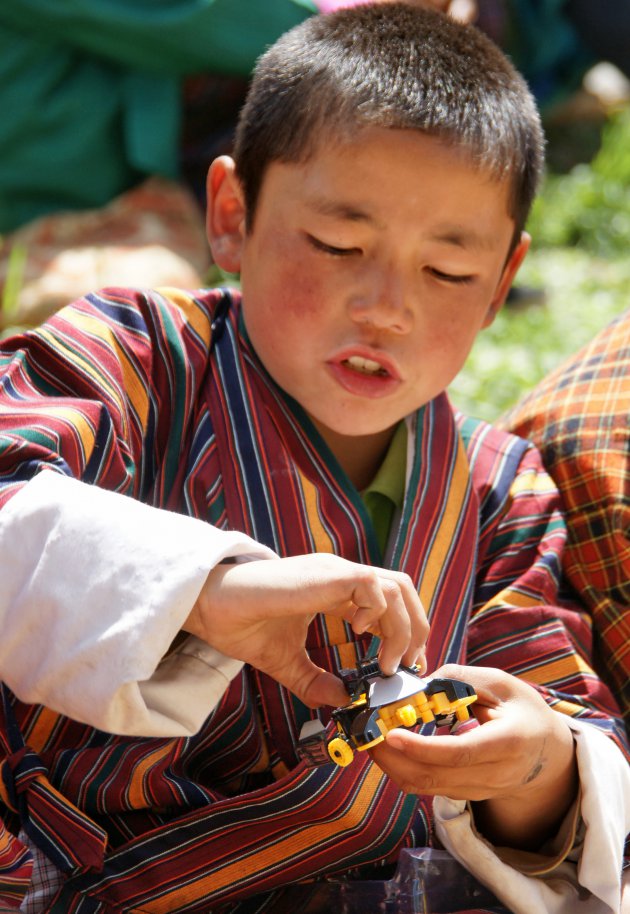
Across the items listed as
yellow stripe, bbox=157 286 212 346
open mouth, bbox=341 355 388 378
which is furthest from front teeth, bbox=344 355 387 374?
yellow stripe, bbox=157 286 212 346

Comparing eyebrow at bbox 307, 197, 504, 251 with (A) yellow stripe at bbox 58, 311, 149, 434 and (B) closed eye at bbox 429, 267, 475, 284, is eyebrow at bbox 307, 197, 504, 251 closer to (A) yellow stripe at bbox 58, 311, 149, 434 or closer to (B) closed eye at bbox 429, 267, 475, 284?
(B) closed eye at bbox 429, 267, 475, 284

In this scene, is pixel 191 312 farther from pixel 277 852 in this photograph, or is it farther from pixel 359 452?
pixel 277 852

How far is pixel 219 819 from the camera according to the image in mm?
1590

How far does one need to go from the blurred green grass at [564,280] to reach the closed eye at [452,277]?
4.58 feet

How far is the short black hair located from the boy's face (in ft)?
0.10

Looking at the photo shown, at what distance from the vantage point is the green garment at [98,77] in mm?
3998

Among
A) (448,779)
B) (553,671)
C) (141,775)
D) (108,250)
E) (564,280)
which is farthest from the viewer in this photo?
(564,280)

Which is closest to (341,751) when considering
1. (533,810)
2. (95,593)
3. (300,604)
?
(300,604)

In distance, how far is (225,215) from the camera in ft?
6.34

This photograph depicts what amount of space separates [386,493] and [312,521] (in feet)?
0.54

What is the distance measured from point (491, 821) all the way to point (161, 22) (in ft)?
9.97

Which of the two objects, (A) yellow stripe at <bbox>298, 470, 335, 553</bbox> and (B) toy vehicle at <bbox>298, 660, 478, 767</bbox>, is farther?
(A) yellow stripe at <bbox>298, 470, 335, 553</bbox>

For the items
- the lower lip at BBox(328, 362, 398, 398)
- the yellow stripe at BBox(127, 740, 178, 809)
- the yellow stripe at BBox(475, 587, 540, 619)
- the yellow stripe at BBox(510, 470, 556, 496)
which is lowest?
the yellow stripe at BBox(127, 740, 178, 809)

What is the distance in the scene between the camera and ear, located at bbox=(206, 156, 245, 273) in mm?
1910
